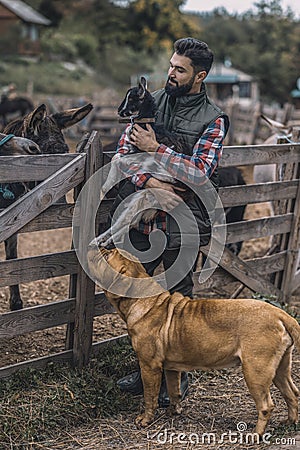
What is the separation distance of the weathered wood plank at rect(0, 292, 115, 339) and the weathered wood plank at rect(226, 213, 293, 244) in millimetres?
1473

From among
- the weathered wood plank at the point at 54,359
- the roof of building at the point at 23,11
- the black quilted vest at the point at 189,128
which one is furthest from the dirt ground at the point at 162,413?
the roof of building at the point at 23,11

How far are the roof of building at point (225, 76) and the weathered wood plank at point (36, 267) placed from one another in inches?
1510

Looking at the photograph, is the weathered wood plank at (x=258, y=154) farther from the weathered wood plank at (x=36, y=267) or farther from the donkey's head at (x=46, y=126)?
the weathered wood plank at (x=36, y=267)

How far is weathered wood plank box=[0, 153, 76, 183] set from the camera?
3.92 meters

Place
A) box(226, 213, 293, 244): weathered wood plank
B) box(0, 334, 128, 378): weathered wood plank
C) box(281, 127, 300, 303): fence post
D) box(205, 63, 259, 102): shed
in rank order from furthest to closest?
box(205, 63, 259, 102): shed
box(281, 127, 300, 303): fence post
box(226, 213, 293, 244): weathered wood plank
box(0, 334, 128, 378): weathered wood plank

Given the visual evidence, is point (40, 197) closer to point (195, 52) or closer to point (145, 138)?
point (145, 138)

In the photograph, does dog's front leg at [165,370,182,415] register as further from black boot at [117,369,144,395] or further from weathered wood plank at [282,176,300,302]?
weathered wood plank at [282,176,300,302]

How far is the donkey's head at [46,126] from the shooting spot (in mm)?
5074

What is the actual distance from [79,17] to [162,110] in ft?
187

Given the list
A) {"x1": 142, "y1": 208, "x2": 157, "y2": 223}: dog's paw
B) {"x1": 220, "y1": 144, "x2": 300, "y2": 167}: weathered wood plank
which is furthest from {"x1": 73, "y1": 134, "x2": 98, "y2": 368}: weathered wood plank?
{"x1": 220, "y1": 144, "x2": 300, "y2": 167}: weathered wood plank

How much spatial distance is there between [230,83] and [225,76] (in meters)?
2.46

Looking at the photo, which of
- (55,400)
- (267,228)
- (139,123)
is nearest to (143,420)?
(55,400)

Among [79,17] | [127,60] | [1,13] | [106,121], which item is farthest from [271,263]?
[79,17]

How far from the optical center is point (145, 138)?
377 centimetres
